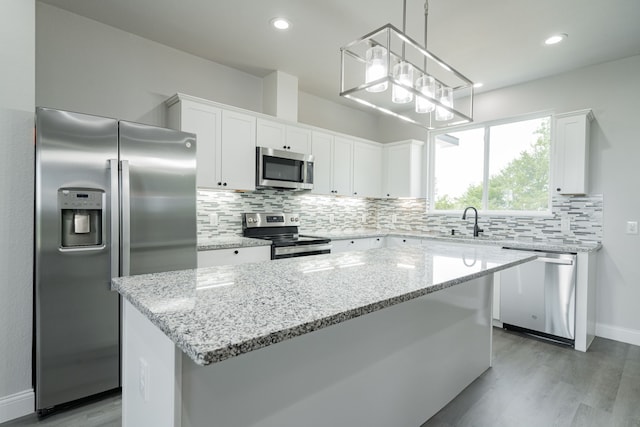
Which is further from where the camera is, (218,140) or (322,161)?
(322,161)

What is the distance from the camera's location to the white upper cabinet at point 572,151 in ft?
10.7

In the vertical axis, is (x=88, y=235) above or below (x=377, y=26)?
below

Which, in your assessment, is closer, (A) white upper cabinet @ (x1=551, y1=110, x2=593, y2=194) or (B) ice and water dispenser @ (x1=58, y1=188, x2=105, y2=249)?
(B) ice and water dispenser @ (x1=58, y1=188, x2=105, y2=249)

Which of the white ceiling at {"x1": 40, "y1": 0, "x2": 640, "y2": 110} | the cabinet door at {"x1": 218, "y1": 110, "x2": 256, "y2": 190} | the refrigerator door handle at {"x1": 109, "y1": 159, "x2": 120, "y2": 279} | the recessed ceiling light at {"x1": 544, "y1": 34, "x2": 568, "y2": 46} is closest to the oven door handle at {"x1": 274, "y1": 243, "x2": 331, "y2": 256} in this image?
the cabinet door at {"x1": 218, "y1": 110, "x2": 256, "y2": 190}

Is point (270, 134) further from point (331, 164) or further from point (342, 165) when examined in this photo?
point (342, 165)

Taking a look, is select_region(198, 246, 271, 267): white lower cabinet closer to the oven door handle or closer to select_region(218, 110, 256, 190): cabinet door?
the oven door handle

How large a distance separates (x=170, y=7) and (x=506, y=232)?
4.18 meters

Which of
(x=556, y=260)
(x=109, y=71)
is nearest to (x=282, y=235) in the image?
(x=109, y=71)

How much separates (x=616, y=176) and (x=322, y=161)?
3137mm

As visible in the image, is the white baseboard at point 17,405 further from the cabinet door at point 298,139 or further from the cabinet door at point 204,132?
the cabinet door at point 298,139

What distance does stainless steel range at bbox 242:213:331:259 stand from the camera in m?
3.29

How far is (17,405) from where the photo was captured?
1931mm

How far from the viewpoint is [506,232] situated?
3994 millimetres

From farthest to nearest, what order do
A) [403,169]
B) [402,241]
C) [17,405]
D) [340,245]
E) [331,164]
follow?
[403,169] → [402,241] → [331,164] → [340,245] → [17,405]
